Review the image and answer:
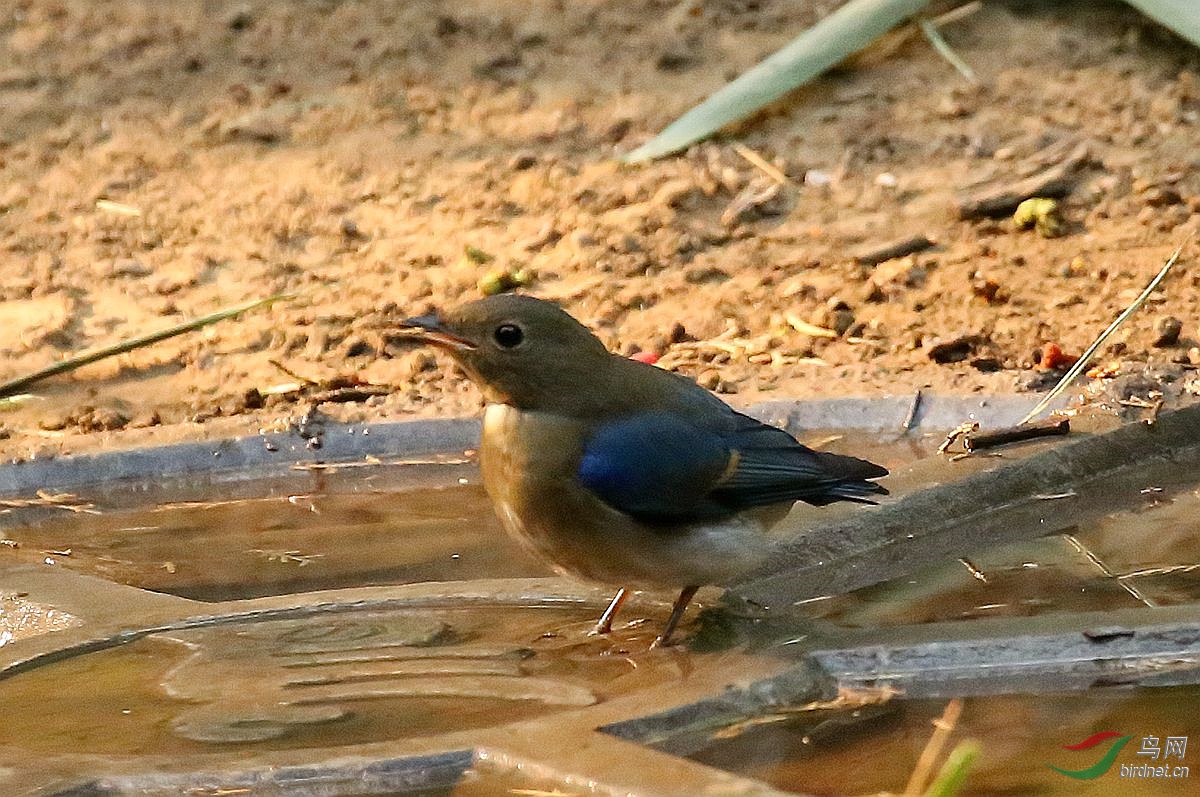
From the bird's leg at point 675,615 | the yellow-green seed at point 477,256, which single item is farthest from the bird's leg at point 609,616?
the yellow-green seed at point 477,256

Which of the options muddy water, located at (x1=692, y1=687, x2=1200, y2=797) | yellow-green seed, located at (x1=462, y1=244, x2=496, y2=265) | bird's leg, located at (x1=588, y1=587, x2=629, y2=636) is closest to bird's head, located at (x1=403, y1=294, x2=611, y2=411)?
bird's leg, located at (x1=588, y1=587, x2=629, y2=636)

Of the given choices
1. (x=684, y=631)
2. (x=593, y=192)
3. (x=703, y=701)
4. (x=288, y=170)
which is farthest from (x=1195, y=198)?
(x=703, y=701)

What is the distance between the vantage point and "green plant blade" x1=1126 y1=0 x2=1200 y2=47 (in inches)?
375

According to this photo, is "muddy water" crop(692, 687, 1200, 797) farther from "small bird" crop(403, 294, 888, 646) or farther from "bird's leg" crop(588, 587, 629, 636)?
"bird's leg" crop(588, 587, 629, 636)

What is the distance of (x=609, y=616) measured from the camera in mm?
4738

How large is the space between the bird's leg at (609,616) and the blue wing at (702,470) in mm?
232

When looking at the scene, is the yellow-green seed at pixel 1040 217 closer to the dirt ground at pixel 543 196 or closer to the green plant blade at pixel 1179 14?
the dirt ground at pixel 543 196

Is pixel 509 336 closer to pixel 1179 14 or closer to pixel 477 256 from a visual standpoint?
pixel 477 256

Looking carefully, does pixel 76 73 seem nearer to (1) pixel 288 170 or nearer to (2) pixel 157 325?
(1) pixel 288 170

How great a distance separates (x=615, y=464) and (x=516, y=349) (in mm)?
423

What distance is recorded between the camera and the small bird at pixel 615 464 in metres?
4.58

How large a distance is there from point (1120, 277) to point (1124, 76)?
227 cm

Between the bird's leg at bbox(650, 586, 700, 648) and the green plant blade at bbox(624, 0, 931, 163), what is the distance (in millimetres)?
5336

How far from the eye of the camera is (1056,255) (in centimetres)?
A: 865
